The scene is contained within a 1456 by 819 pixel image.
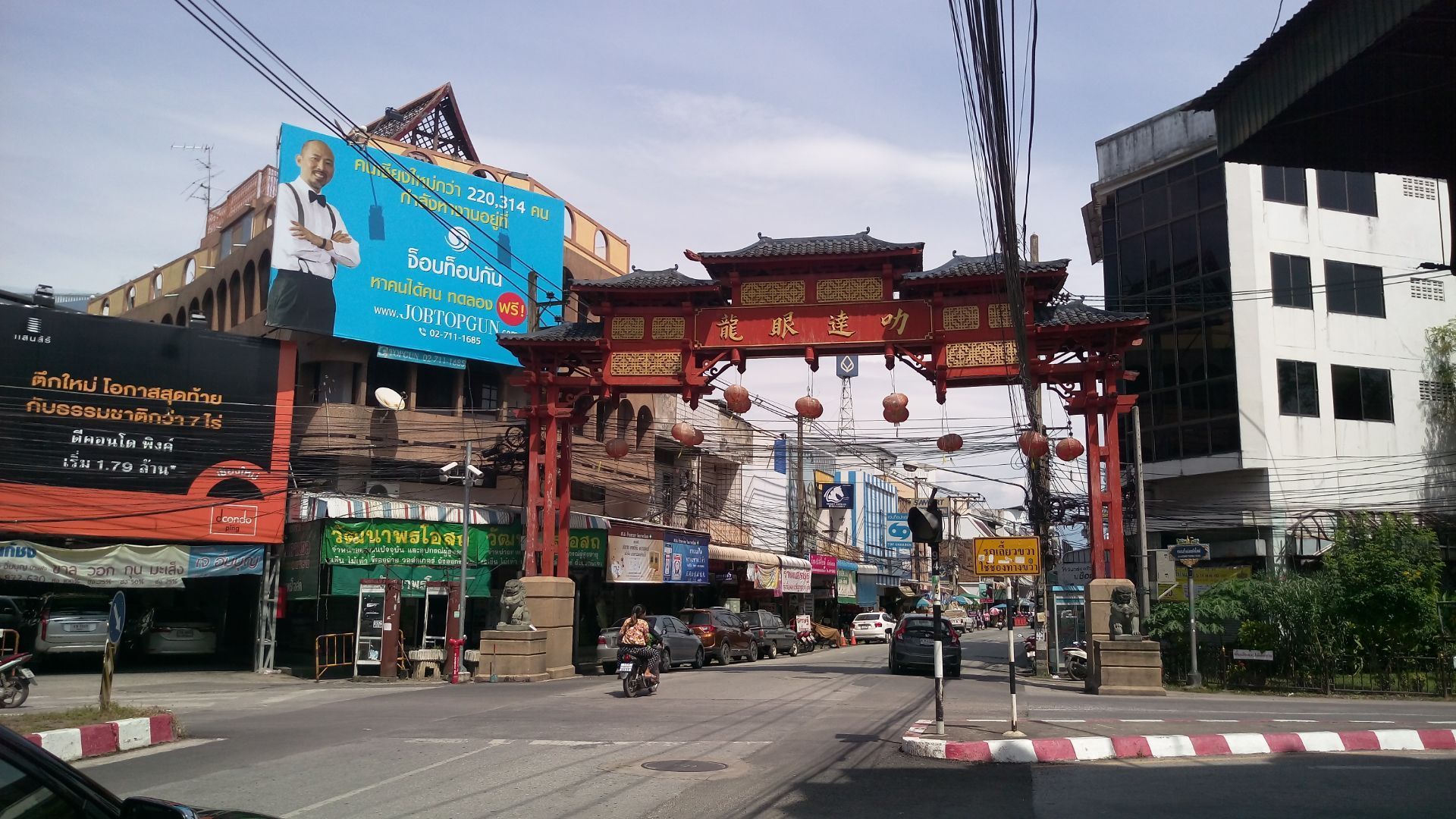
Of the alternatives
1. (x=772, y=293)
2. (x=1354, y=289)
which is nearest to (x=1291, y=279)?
(x=1354, y=289)

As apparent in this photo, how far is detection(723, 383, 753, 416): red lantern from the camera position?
21.5m

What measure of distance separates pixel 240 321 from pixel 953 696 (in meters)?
27.3

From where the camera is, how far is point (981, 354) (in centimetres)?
2209

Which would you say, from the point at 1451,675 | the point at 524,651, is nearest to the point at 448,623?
the point at 524,651

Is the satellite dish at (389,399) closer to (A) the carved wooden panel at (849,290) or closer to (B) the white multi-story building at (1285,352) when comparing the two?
(A) the carved wooden panel at (849,290)

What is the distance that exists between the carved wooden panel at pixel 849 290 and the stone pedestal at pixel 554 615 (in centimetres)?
883

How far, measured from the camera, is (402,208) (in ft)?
112

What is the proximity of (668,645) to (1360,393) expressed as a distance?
74.7 ft

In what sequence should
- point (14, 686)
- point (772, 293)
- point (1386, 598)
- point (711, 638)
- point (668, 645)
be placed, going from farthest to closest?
point (711, 638), point (668, 645), point (772, 293), point (1386, 598), point (14, 686)

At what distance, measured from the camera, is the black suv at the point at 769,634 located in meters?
35.4

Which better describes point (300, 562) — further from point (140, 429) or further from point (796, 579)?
point (796, 579)

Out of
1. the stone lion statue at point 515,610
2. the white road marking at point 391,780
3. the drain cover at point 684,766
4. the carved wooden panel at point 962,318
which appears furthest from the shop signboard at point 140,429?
the drain cover at point 684,766

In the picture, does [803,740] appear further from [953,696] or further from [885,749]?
[953,696]

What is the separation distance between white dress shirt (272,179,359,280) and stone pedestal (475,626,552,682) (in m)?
14.8
